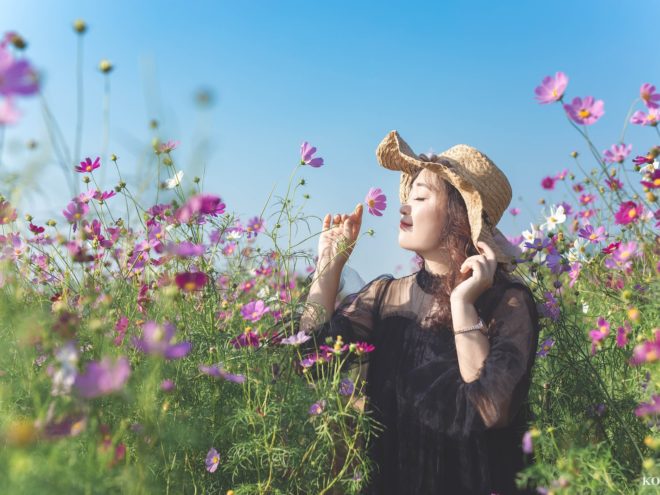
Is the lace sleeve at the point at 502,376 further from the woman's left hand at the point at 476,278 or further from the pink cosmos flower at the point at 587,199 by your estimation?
the pink cosmos flower at the point at 587,199

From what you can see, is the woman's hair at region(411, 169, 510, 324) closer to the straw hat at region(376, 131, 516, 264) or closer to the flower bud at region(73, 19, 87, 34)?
the straw hat at region(376, 131, 516, 264)

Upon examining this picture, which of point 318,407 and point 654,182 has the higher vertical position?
point 654,182

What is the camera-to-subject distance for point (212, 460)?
5.85 ft

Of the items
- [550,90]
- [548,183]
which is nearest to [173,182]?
[550,90]

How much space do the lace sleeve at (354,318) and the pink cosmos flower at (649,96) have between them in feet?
3.13

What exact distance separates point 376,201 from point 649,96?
2.89ft

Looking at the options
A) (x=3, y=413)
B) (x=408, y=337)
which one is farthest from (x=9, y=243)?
(x=408, y=337)

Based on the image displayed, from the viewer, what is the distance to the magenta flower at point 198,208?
1.61 metres

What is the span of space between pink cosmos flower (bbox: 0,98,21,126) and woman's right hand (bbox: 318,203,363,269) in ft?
4.19

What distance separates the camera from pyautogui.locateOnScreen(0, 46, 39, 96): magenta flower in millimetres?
987

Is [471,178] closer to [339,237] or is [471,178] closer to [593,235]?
[339,237]

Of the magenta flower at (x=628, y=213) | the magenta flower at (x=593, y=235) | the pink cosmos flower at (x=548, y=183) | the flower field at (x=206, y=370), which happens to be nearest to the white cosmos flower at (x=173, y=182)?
the flower field at (x=206, y=370)

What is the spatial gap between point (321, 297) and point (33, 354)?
85 cm

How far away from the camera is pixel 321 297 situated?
220 cm
